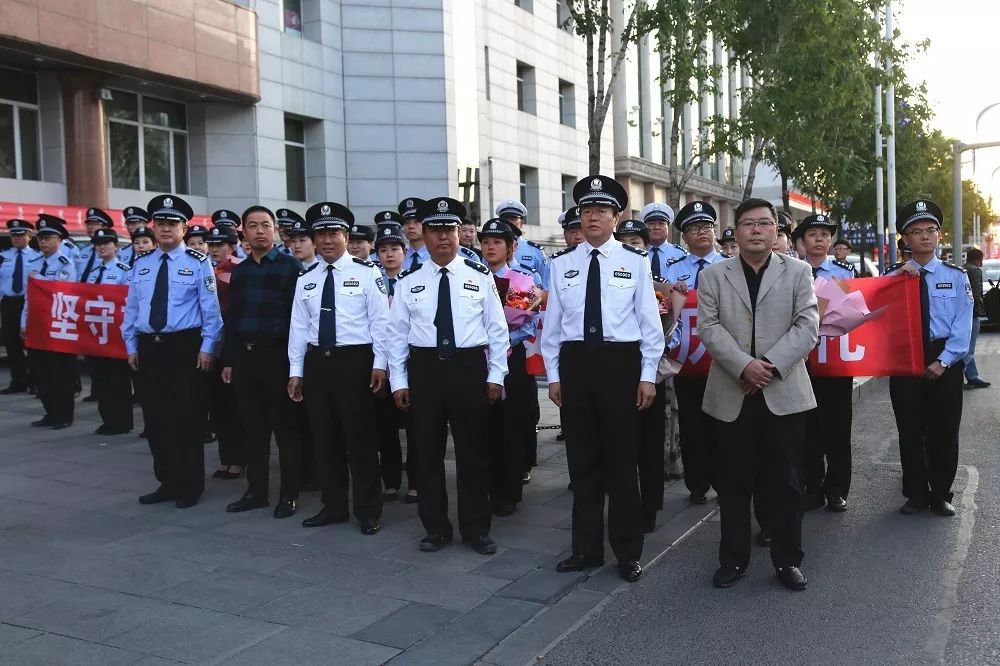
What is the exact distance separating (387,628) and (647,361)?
2071mm

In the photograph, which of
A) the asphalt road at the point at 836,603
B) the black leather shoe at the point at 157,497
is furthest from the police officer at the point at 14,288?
the asphalt road at the point at 836,603

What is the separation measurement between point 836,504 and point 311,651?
4169mm

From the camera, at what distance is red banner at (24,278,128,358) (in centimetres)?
1023

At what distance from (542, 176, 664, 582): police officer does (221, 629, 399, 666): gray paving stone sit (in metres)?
1.57

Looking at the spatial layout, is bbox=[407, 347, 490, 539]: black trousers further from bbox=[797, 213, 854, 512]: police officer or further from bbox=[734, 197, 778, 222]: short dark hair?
bbox=[797, 213, 854, 512]: police officer

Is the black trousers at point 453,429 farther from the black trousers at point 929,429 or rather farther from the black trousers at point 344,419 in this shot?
the black trousers at point 929,429

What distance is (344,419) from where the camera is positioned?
6.76 metres

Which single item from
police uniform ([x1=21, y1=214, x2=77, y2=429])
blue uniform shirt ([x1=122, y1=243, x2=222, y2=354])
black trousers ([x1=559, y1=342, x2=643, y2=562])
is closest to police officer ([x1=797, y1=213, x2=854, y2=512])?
black trousers ([x1=559, y1=342, x2=643, y2=562])

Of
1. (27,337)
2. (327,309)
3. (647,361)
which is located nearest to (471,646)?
(647,361)

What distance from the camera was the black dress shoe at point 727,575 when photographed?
17.8ft

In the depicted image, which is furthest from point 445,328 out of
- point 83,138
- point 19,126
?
point 19,126

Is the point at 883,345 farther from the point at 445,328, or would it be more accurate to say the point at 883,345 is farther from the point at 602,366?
the point at 445,328

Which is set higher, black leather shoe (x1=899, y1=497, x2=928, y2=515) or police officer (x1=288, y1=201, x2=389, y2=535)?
police officer (x1=288, y1=201, x2=389, y2=535)

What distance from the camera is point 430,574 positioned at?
224 inches
